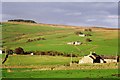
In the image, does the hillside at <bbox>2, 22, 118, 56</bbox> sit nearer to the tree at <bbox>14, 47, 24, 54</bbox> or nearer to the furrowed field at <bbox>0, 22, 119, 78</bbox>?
the furrowed field at <bbox>0, 22, 119, 78</bbox>

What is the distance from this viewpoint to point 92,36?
273 feet

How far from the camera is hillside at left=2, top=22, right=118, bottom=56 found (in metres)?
70.8

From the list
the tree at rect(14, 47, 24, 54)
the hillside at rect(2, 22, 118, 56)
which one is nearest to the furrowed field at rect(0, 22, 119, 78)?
the hillside at rect(2, 22, 118, 56)

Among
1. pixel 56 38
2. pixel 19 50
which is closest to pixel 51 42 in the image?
pixel 56 38

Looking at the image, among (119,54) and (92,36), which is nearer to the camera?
(119,54)

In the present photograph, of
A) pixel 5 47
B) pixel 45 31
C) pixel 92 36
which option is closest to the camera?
pixel 5 47

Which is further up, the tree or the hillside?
the hillside

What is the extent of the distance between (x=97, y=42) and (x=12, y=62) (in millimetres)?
26494

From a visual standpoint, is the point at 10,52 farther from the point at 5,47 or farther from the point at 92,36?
the point at 92,36

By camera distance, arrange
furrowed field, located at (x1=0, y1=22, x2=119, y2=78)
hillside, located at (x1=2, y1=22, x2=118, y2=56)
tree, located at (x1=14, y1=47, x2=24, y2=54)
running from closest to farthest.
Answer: furrowed field, located at (x1=0, y1=22, x2=119, y2=78)
tree, located at (x1=14, y1=47, x2=24, y2=54)
hillside, located at (x1=2, y1=22, x2=118, y2=56)

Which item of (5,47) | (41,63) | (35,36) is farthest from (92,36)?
(41,63)

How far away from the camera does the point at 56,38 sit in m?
83.8

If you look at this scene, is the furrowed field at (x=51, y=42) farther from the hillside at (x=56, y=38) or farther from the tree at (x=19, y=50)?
the tree at (x=19, y=50)

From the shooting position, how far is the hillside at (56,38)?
7075cm
